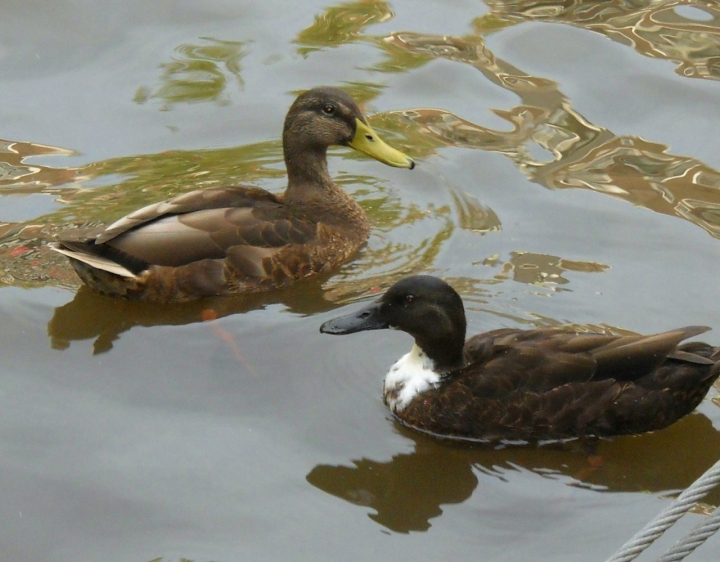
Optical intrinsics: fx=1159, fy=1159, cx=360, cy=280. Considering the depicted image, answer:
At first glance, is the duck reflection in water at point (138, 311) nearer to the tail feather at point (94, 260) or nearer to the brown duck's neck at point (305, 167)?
the tail feather at point (94, 260)

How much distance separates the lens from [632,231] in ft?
27.2

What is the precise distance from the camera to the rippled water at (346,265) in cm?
570

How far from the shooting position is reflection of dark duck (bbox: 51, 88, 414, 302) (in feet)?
24.7

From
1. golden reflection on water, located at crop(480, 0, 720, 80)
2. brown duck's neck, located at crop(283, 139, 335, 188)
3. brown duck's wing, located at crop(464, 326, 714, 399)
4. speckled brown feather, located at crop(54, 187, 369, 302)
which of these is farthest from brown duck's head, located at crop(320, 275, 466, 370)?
golden reflection on water, located at crop(480, 0, 720, 80)

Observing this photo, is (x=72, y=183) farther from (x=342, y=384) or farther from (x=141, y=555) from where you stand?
(x=141, y=555)

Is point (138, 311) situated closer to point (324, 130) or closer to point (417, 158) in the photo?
point (324, 130)

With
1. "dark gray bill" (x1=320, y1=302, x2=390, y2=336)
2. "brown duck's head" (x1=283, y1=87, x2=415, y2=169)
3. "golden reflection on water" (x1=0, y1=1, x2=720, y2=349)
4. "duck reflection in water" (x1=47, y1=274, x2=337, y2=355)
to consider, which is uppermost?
"brown duck's head" (x1=283, y1=87, x2=415, y2=169)

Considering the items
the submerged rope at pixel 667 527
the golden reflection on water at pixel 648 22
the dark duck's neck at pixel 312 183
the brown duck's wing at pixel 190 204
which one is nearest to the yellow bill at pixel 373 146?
the dark duck's neck at pixel 312 183

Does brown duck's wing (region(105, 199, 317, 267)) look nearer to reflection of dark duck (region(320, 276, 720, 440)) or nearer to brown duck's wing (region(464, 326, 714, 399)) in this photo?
reflection of dark duck (region(320, 276, 720, 440))

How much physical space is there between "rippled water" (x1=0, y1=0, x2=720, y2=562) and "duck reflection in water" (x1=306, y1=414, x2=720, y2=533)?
2 centimetres

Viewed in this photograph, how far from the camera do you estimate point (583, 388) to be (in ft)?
19.9

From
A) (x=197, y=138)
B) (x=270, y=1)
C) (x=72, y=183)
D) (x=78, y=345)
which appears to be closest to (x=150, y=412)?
(x=78, y=345)

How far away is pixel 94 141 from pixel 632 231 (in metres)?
4.57

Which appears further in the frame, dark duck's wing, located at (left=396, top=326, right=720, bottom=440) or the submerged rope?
dark duck's wing, located at (left=396, top=326, right=720, bottom=440)
